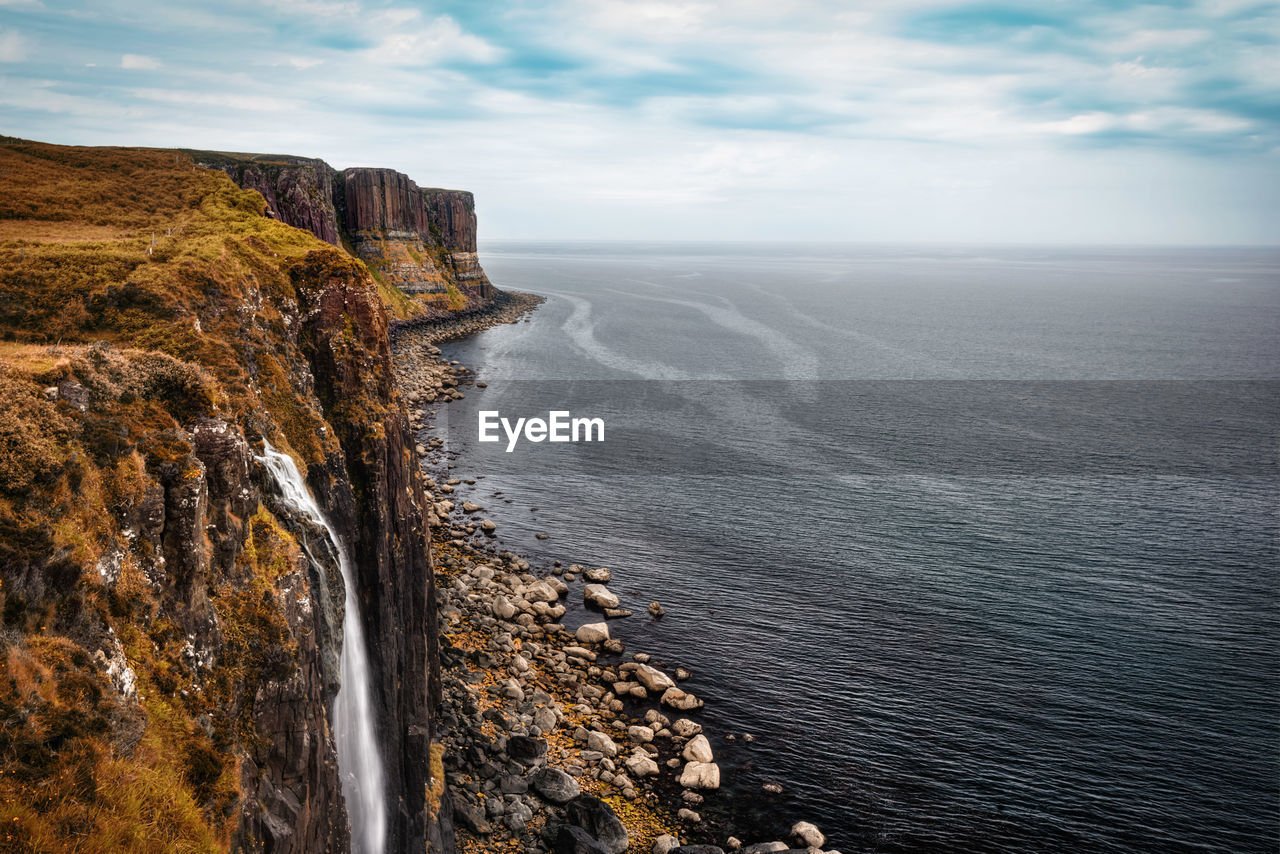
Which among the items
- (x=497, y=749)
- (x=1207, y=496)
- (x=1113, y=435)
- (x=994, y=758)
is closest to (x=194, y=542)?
(x=497, y=749)

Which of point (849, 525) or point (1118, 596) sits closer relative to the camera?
point (1118, 596)

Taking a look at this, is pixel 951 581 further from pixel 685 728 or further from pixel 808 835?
pixel 808 835

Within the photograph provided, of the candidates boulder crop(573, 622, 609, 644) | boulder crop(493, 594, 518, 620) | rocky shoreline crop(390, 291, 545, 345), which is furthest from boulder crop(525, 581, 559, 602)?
rocky shoreline crop(390, 291, 545, 345)

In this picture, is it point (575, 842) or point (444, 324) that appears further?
point (444, 324)

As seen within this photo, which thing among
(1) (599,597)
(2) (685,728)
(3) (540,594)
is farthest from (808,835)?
(3) (540,594)

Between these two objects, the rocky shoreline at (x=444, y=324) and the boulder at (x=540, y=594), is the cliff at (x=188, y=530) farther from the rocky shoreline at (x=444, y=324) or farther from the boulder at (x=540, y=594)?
the rocky shoreline at (x=444, y=324)

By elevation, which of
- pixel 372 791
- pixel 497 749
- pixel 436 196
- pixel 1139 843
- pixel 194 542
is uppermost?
pixel 436 196

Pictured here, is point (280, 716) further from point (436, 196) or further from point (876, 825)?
point (436, 196)

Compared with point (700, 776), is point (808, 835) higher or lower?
lower
